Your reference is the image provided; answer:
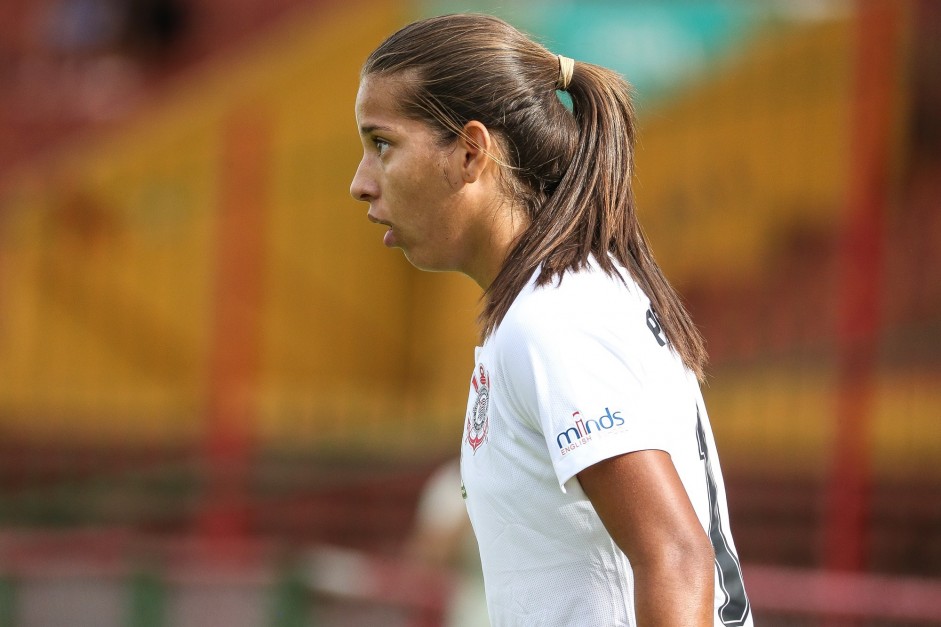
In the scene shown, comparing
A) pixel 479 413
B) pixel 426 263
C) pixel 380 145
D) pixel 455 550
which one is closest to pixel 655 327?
pixel 479 413

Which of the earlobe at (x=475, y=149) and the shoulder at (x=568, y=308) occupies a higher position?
the earlobe at (x=475, y=149)

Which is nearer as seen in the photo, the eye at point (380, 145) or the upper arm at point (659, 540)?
the upper arm at point (659, 540)

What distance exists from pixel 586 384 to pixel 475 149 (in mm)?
451

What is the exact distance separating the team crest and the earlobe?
0.97 ft

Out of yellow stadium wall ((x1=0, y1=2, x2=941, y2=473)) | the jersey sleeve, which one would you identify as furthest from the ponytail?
yellow stadium wall ((x1=0, y1=2, x2=941, y2=473))

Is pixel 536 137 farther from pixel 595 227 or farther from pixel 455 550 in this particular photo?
pixel 455 550

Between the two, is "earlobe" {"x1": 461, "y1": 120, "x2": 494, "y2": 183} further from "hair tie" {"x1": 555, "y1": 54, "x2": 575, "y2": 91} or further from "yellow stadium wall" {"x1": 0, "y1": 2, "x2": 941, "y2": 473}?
"yellow stadium wall" {"x1": 0, "y1": 2, "x2": 941, "y2": 473}

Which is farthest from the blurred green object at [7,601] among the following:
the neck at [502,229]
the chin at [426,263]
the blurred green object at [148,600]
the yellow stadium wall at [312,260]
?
the neck at [502,229]

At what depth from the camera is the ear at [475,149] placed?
7.02 feet

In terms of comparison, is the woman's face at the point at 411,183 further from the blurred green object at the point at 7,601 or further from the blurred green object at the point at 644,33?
the blurred green object at the point at 644,33

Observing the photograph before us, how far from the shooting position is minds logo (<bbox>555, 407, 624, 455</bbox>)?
1871 millimetres

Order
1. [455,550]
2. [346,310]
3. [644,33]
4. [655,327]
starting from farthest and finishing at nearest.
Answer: [346,310] < [644,33] < [455,550] < [655,327]

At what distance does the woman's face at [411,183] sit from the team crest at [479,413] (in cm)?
23

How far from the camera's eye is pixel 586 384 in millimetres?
1895
